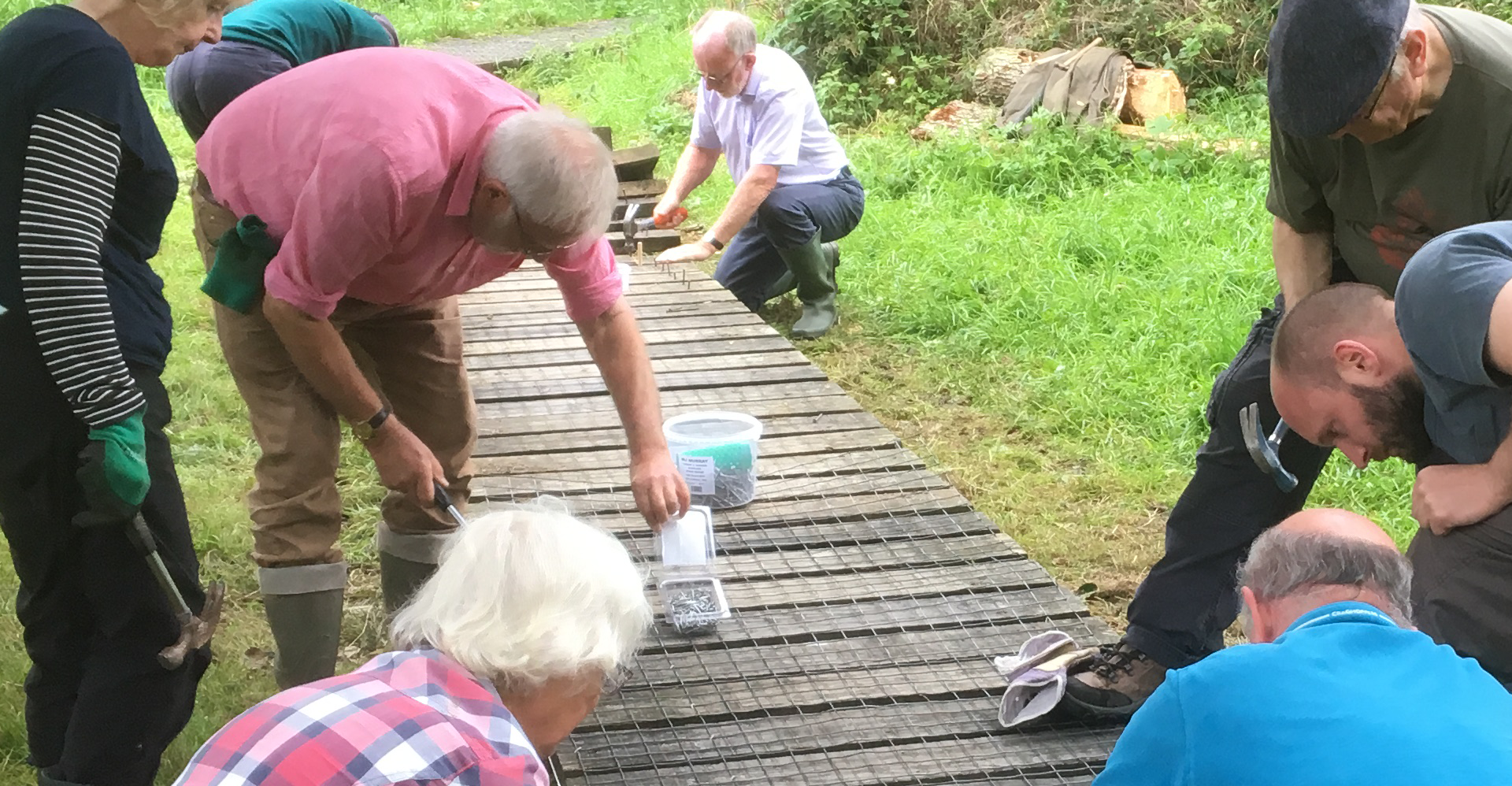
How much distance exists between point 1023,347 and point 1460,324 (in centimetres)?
353

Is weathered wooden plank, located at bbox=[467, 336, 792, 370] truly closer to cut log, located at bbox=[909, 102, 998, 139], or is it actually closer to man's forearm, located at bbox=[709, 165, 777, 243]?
man's forearm, located at bbox=[709, 165, 777, 243]

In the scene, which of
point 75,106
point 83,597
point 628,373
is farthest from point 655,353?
point 75,106

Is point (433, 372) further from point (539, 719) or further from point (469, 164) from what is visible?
point (539, 719)

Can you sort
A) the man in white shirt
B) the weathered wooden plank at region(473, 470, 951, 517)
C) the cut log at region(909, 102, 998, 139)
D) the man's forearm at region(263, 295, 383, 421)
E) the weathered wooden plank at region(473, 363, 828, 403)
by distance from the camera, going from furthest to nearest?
the cut log at region(909, 102, 998, 139) → the man in white shirt → the weathered wooden plank at region(473, 363, 828, 403) → the weathered wooden plank at region(473, 470, 951, 517) → the man's forearm at region(263, 295, 383, 421)

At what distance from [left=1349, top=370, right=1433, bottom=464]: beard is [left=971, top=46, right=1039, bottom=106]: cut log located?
702cm

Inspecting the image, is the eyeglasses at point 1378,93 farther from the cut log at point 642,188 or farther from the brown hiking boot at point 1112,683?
the cut log at point 642,188

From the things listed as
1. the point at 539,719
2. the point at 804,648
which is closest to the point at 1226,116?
the point at 804,648

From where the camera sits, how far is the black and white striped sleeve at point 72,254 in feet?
6.71

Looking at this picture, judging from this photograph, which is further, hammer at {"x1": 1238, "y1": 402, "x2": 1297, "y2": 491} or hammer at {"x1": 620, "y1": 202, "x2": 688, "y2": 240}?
hammer at {"x1": 620, "y1": 202, "x2": 688, "y2": 240}

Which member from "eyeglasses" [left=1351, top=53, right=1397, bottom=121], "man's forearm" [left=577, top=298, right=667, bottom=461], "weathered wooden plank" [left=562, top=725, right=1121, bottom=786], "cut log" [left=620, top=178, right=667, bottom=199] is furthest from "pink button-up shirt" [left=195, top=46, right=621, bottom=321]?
"cut log" [left=620, top=178, right=667, bottom=199]

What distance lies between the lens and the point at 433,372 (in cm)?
292

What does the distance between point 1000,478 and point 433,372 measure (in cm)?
211

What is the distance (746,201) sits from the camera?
541 cm

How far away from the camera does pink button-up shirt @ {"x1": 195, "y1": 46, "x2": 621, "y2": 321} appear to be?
2285mm
